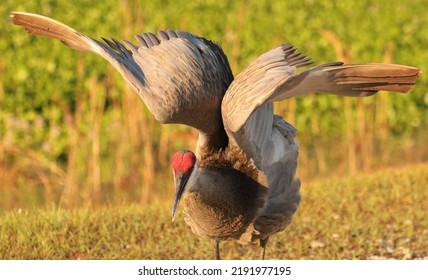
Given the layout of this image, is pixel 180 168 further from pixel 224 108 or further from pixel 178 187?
pixel 224 108

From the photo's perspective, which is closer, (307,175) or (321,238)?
(321,238)

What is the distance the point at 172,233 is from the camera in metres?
7.09

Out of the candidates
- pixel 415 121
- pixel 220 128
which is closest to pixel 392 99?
pixel 415 121

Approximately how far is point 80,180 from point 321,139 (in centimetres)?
297

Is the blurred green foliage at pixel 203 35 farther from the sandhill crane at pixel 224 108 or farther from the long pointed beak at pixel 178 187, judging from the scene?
the long pointed beak at pixel 178 187

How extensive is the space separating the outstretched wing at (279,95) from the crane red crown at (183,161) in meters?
0.27

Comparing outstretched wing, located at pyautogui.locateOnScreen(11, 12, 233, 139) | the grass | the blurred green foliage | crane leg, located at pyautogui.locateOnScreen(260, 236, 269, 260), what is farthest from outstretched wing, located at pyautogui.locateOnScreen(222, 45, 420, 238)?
the blurred green foliage

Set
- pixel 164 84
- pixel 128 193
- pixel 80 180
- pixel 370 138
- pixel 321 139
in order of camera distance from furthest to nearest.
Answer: pixel 321 139, pixel 370 138, pixel 80 180, pixel 128 193, pixel 164 84

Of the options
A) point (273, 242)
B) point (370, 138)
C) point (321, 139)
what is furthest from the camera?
point (321, 139)

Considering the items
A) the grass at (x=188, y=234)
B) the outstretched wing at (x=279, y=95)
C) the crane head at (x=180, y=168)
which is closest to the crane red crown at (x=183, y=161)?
the crane head at (x=180, y=168)

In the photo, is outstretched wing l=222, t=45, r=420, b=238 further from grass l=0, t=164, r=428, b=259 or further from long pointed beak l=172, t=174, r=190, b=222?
grass l=0, t=164, r=428, b=259

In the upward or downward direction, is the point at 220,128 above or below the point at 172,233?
above

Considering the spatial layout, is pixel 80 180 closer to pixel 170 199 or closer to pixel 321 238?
pixel 170 199

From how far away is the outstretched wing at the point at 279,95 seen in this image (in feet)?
15.5
